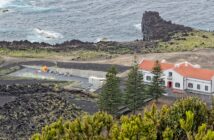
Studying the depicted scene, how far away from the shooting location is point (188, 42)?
134625mm

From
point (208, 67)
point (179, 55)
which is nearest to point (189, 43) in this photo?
point (179, 55)

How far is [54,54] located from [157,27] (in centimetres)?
3857

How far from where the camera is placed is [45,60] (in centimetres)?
12038

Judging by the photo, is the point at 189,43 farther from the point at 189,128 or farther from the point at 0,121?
the point at 189,128

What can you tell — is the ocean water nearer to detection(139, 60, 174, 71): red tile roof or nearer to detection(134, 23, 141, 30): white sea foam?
detection(134, 23, 141, 30): white sea foam

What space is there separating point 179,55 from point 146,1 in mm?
73226

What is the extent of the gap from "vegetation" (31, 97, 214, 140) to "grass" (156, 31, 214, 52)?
7629cm

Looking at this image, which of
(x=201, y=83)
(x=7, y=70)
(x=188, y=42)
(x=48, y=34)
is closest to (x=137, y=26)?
(x=48, y=34)

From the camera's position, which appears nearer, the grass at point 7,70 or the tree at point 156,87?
the tree at point 156,87

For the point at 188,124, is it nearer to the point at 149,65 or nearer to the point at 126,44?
the point at 149,65

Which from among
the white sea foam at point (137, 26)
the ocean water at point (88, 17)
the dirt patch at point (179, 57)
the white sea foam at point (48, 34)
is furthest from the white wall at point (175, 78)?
the white sea foam at point (137, 26)

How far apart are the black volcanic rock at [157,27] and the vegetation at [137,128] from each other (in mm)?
96367

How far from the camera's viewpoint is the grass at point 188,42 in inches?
5022

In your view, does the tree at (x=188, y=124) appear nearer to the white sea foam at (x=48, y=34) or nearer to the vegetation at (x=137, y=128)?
the vegetation at (x=137, y=128)
